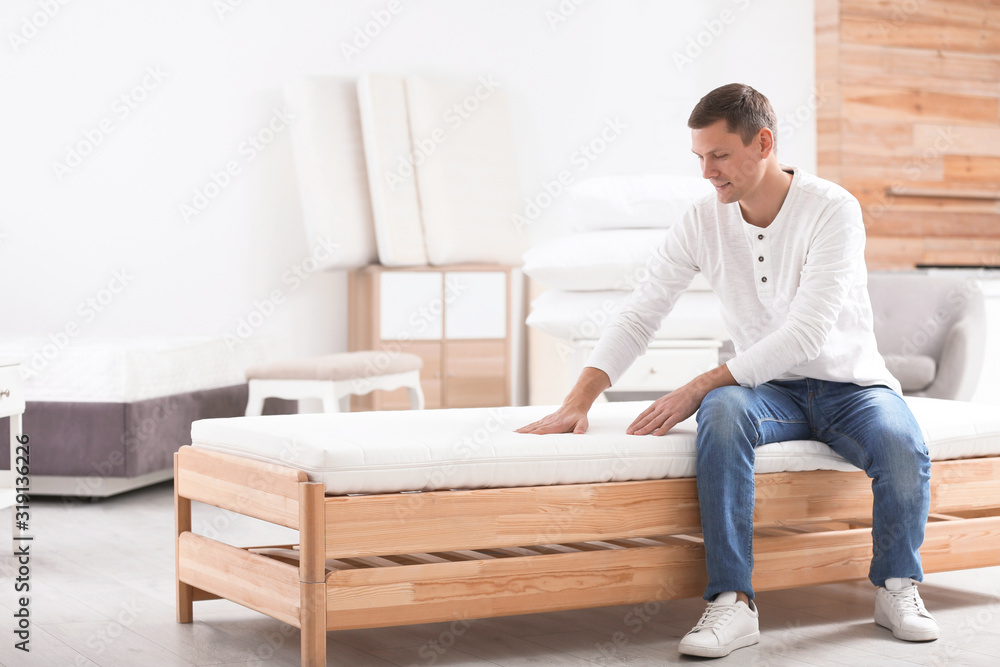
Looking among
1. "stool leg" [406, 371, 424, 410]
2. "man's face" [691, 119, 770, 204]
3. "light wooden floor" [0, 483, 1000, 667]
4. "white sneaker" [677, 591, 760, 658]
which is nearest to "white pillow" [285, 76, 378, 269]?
"stool leg" [406, 371, 424, 410]

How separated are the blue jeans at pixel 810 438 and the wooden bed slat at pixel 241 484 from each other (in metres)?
0.67

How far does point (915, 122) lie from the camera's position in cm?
529

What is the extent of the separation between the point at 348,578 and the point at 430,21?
11.4 feet

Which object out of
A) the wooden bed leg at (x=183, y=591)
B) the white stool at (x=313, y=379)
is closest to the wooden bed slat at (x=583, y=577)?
the wooden bed leg at (x=183, y=591)

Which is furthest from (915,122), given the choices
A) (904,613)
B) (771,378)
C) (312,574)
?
(312,574)

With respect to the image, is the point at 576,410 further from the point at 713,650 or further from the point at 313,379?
the point at 313,379

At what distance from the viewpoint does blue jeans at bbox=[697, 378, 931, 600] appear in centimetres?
182

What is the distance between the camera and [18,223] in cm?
414

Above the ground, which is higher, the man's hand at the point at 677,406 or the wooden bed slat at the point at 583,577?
the man's hand at the point at 677,406

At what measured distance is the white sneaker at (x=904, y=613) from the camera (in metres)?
A: 1.86

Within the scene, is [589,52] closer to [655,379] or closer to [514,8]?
[514,8]

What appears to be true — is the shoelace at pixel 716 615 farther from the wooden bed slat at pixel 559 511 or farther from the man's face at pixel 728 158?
the man's face at pixel 728 158

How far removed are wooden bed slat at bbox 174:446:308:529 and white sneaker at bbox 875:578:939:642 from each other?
1027mm

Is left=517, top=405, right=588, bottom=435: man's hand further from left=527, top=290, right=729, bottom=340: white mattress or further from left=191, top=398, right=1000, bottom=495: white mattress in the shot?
left=527, top=290, right=729, bottom=340: white mattress
